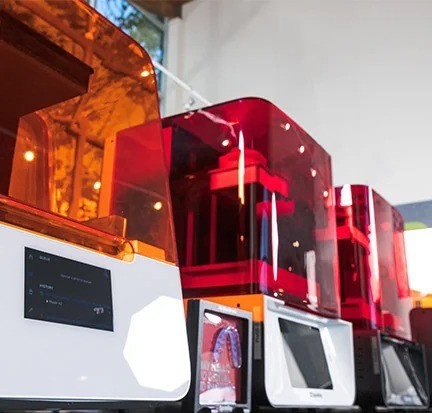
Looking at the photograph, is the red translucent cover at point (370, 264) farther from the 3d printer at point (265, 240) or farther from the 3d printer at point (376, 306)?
the 3d printer at point (265, 240)

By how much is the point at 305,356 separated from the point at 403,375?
54cm

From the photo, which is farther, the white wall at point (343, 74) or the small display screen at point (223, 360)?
the white wall at point (343, 74)

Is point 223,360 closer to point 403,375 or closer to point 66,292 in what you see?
point 66,292

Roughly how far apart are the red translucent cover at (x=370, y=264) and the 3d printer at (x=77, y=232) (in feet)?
2.77

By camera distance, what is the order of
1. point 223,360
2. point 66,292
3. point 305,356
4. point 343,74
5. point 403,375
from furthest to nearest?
point 343,74 < point 403,375 < point 305,356 < point 223,360 < point 66,292

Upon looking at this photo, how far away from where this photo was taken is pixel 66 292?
553 millimetres

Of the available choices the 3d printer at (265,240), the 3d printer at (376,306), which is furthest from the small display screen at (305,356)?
the 3d printer at (376,306)

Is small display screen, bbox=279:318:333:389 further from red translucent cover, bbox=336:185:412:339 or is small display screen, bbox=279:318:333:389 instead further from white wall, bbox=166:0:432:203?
white wall, bbox=166:0:432:203

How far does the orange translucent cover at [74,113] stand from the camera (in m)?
0.76

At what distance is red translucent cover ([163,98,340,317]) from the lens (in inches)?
43.1

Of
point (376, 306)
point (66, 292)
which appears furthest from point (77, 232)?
point (376, 306)

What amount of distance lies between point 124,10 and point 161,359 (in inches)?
104

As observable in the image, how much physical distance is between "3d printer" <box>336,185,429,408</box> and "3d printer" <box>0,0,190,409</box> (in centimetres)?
78

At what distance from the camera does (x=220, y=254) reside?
1119 millimetres
